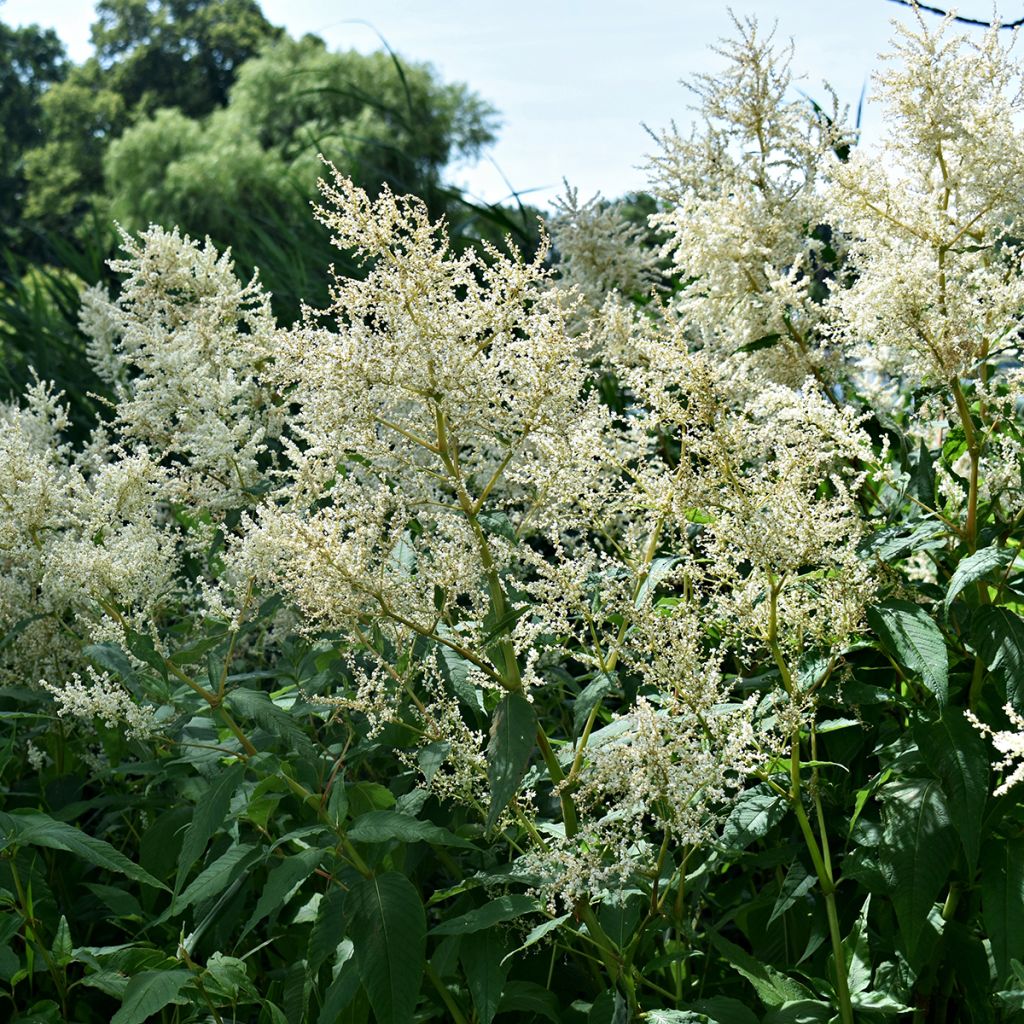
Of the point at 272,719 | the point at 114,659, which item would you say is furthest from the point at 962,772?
the point at 114,659

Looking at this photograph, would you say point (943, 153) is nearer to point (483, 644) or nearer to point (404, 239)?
point (404, 239)

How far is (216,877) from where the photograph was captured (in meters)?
2.48

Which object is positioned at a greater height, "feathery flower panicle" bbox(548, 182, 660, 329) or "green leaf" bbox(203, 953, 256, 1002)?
"feathery flower panicle" bbox(548, 182, 660, 329)

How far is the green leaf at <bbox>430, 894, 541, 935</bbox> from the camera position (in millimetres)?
2260

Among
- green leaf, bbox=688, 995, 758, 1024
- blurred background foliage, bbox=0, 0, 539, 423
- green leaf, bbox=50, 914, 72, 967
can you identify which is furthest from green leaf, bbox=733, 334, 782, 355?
blurred background foliage, bbox=0, 0, 539, 423

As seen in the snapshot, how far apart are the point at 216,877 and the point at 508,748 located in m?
0.73

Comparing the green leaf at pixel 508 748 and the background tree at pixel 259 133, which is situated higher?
the background tree at pixel 259 133

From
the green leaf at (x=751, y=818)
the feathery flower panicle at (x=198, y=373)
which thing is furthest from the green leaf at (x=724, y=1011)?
the feathery flower panicle at (x=198, y=373)

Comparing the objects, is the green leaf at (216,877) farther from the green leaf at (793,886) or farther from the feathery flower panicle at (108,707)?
the green leaf at (793,886)

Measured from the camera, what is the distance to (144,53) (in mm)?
75688

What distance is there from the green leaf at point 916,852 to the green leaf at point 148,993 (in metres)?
1.35

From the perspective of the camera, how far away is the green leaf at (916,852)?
238cm

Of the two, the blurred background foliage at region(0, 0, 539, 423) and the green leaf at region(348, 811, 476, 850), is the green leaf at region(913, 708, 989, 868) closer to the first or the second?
the green leaf at region(348, 811, 476, 850)

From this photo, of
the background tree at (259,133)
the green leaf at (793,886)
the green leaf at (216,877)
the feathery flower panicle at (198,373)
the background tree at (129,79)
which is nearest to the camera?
the green leaf at (216,877)
